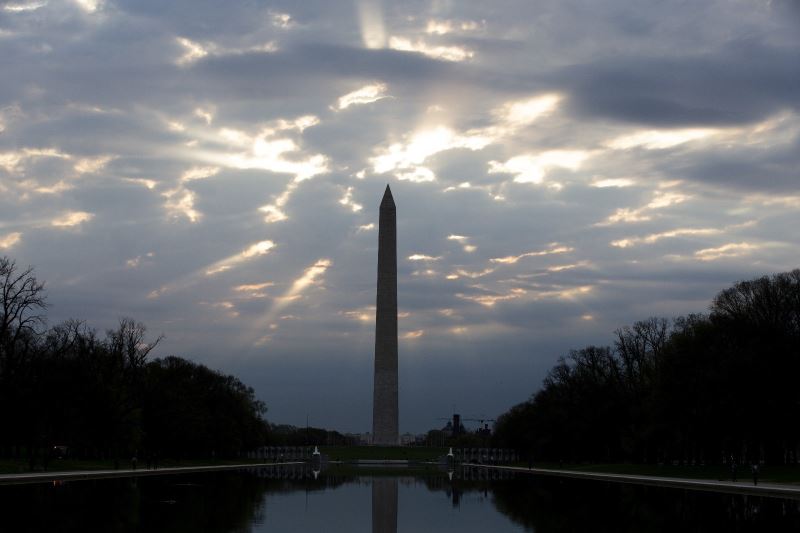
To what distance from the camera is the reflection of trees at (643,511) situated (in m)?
19.9

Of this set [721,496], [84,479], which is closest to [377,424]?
[84,479]

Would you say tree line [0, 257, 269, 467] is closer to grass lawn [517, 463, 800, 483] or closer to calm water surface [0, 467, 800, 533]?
calm water surface [0, 467, 800, 533]

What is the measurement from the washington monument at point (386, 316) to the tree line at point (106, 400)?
513 inches

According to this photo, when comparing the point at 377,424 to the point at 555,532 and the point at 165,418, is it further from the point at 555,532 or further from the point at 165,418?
the point at 555,532

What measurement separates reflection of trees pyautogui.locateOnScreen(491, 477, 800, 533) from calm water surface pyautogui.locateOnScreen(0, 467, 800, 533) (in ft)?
0.08

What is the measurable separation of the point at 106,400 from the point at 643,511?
3859 cm

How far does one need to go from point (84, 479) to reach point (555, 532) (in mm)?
27645

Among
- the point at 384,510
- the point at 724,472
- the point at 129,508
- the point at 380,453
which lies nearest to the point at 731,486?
the point at 724,472

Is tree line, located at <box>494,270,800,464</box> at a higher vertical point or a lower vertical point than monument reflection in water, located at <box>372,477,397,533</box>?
higher

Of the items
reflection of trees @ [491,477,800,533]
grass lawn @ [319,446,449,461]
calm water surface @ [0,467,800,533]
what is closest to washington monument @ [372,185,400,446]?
grass lawn @ [319,446,449,461]

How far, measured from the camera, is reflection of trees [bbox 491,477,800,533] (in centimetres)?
1989

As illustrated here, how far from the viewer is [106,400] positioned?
5550cm

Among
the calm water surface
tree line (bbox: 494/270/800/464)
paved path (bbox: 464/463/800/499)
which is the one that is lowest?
paved path (bbox: 464/463/800/499)

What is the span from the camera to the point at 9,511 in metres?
21.3
